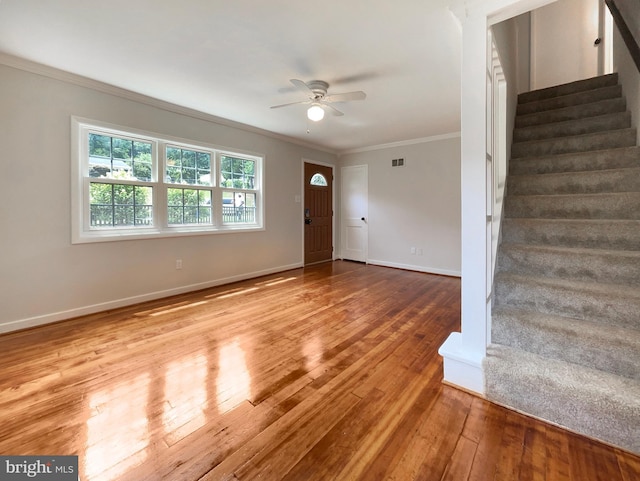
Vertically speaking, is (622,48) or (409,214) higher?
(622,48)

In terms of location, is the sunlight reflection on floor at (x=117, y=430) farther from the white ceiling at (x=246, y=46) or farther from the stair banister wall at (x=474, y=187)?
the white ceiling at (x=246, y=46)

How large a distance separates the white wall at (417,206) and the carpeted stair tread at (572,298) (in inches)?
118

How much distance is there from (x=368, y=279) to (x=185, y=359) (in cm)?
311

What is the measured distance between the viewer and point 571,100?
3.11 m

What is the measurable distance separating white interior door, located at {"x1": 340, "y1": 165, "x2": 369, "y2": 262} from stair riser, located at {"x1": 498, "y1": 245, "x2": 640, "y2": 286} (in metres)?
3.86

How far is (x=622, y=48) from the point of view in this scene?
108 inches

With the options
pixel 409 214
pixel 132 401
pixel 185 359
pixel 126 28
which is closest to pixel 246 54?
pixel 126 28

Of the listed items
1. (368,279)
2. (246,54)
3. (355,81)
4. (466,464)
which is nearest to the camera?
(466,464)

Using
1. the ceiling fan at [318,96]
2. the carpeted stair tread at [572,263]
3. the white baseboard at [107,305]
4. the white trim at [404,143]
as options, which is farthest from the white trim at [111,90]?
the carpeted stair tread at [572,263]

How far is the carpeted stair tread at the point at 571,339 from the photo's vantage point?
147cm

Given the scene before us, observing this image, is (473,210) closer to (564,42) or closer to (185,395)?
(185,395)

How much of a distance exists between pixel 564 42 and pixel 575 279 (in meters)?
4.38

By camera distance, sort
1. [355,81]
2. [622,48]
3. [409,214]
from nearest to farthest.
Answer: [622,48]
[355,81]
[409,214]

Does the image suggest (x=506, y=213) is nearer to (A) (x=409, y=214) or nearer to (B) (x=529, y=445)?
(B) (x=529, y=445)
